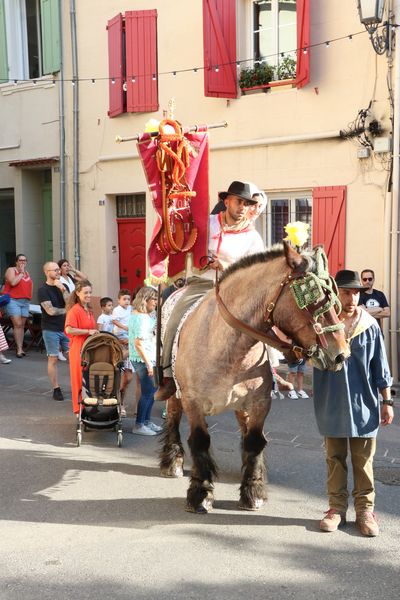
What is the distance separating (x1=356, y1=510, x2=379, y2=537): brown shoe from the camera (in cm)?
495

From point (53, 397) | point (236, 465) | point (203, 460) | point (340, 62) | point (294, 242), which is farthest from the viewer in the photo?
point (340, 62)

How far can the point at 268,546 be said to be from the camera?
15.8 feet

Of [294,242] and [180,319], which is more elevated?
[294,242]

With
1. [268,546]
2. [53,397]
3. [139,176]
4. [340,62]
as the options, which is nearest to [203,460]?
[268,546]

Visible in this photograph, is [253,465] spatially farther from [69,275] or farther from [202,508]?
[69,275]

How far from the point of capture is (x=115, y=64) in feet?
45.1

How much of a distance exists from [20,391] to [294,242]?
6495 millimetres

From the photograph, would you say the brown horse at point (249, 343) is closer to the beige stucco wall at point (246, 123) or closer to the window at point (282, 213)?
the beige stucco wall at point (246, 123)

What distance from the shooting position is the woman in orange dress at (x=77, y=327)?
8047 mm

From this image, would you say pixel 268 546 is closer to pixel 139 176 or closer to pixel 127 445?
pixel 127 445

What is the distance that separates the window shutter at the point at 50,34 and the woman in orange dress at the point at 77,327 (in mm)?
8238

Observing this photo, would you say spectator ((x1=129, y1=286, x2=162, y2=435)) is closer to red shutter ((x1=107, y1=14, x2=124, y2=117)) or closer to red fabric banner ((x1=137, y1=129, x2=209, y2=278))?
red fabric banner ((x1=137, y1=129, x2=209, y2=278))

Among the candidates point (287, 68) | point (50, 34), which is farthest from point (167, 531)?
point (50, 34)

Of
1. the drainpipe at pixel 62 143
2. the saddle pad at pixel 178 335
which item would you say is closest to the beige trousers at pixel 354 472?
the saddle pad at pixel 178 335
